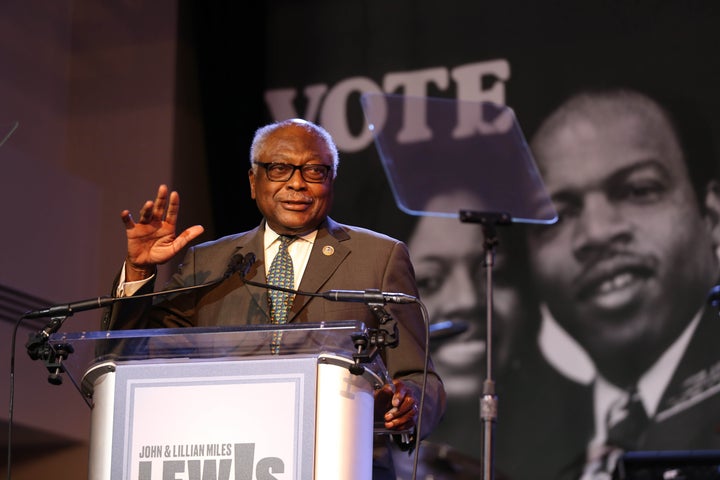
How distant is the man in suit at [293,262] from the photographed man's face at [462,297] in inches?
100

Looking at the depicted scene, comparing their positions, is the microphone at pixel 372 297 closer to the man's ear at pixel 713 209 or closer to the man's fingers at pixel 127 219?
the man's fingers at pixel 127 219

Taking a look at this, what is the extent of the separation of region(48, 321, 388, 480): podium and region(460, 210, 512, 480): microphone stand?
1862 mm

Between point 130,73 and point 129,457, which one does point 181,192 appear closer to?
point 130,73

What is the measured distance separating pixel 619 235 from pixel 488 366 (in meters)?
1.50

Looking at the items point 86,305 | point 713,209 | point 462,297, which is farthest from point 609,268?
point 86,305

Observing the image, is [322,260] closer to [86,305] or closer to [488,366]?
[86,305]

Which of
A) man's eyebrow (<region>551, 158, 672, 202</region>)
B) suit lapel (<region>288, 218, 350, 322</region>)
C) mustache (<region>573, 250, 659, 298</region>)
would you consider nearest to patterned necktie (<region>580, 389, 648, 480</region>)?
mustache (<region>573, 250, 659, 298</region>)

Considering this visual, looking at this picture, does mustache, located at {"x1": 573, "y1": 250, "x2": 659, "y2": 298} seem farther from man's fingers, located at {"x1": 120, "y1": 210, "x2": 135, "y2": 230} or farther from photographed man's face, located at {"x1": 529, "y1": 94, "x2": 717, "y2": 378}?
man's fingers, located at {"x1": 120, "y1": 210, "x2": 135, "y2": 230}

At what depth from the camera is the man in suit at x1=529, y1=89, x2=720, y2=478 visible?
199 inches

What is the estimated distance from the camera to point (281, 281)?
2.70 m

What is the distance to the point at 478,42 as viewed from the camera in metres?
5.79

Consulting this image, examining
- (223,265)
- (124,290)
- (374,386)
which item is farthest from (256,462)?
(223,265)

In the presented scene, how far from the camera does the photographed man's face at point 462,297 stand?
A: 5.35 metres

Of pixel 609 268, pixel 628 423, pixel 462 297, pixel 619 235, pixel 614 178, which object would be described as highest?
pixel 614 178
